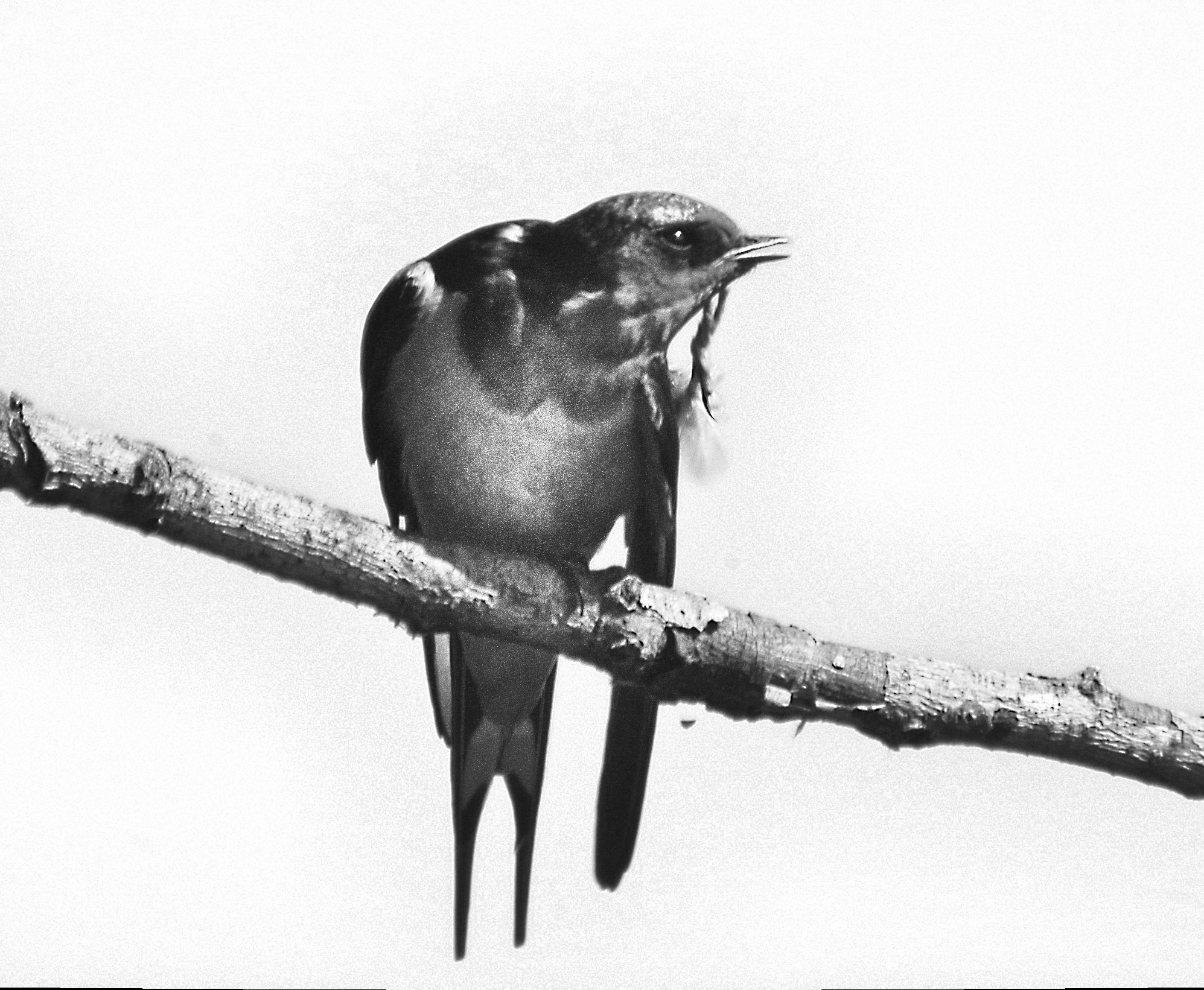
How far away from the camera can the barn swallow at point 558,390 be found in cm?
351

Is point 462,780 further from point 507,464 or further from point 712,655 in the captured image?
Answer: point 712,655

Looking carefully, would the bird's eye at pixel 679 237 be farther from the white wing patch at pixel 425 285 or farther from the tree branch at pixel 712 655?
the tree branch at pixel 712 655

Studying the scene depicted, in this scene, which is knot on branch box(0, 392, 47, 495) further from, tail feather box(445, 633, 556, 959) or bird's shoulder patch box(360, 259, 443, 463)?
tail feather box(445, 633, 556, 959)

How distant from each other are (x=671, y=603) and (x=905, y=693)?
1.49 feet

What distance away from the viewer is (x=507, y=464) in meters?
3.64

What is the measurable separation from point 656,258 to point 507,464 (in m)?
0.64

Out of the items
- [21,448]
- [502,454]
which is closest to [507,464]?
[502,454]

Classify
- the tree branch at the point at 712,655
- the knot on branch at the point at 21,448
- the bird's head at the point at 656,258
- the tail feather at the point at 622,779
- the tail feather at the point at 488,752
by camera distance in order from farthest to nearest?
the tail feather at the point at 488,752, the tail feather at the point at 622,779, the bird's head at the point at 656,258, the tree branch at the point at 712,655, the knot on branch at the point at 21,448

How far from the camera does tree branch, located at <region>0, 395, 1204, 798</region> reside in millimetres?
2426

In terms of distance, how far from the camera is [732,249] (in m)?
3.54

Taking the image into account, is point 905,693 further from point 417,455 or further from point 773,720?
point 417,455

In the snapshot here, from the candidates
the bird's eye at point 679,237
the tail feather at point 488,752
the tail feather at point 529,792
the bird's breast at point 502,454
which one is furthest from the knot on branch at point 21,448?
the tail feather at point 529,792

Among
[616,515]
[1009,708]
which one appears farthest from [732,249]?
[1009,708]

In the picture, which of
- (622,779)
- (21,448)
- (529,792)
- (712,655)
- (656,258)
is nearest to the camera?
(21,448)
